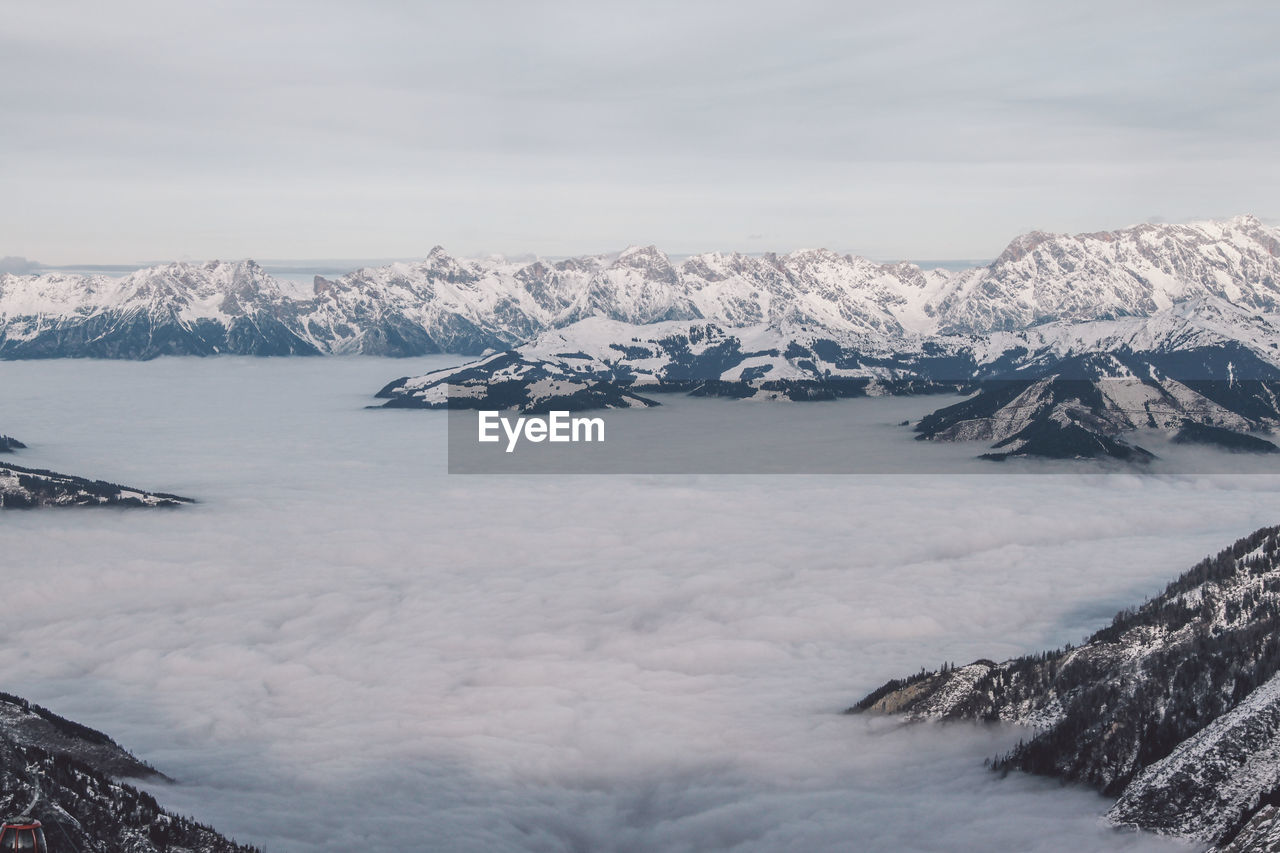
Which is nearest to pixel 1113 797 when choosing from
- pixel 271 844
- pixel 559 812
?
pixel 559 812

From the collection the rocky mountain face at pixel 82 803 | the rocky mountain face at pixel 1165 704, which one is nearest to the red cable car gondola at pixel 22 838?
the rocky mountain face at pixel 82 803

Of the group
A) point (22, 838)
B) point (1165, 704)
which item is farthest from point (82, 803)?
point (1165, 704)

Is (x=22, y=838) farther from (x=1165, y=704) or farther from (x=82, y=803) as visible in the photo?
(x=1165, y=704)

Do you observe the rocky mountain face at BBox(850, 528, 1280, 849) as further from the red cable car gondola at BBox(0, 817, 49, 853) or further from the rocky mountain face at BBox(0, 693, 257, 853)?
the red cable car gondola at BBox(0, 817, 49, 853)

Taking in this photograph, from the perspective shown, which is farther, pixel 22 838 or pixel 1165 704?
pixel 1165 704

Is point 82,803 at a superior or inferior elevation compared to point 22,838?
inferior

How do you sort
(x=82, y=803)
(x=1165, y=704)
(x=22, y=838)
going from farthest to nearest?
(x=1165, y=704), (x=82, y=803), (x=22, y=838)
